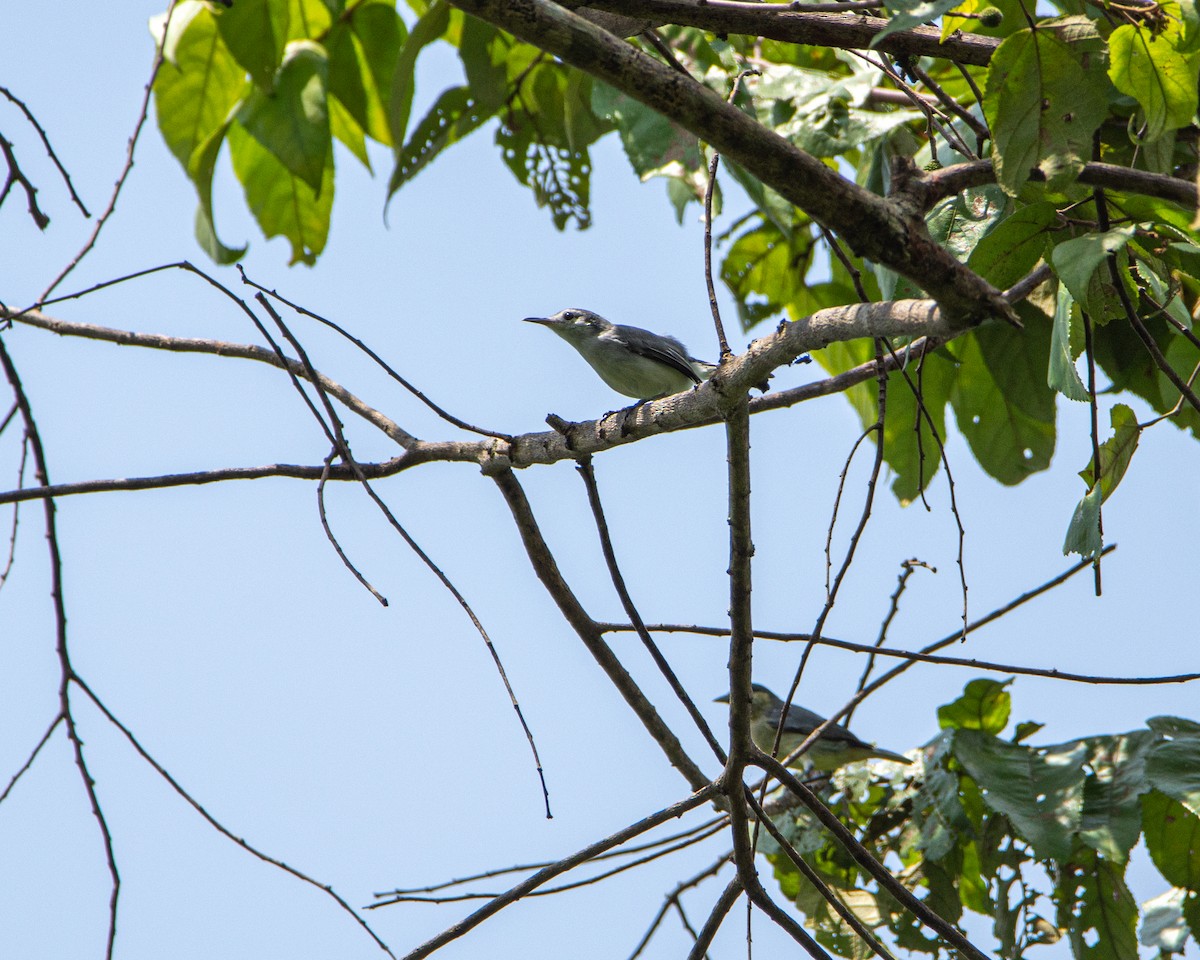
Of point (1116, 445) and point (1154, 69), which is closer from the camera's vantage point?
point (1154, 69)

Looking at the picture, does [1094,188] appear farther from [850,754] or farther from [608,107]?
[850,754]

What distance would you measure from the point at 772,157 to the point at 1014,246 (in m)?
1.04

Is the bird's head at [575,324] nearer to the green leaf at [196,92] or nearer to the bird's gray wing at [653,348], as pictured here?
the bird's gray wing at [653,348]

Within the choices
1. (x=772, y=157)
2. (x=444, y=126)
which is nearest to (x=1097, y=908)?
(x=772, y=157)

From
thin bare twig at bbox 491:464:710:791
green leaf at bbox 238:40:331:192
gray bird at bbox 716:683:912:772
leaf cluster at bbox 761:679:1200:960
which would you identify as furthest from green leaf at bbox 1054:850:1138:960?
green leaf at bbox 238:40:331:192

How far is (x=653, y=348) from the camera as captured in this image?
6.54m

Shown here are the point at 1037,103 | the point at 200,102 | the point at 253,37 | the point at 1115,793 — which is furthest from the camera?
the point at 200,102

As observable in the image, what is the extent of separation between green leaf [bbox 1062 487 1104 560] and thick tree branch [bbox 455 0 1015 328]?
37.2 inches

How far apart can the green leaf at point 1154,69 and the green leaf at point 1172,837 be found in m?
2.55

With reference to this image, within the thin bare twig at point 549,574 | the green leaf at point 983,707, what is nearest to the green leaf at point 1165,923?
the green leaf at point 983,707

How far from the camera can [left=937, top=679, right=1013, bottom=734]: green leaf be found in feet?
15.0

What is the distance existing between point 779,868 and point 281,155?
11.7ft

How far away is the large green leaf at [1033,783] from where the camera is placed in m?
3.94

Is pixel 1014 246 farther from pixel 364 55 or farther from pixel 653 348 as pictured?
pixel 653 348
